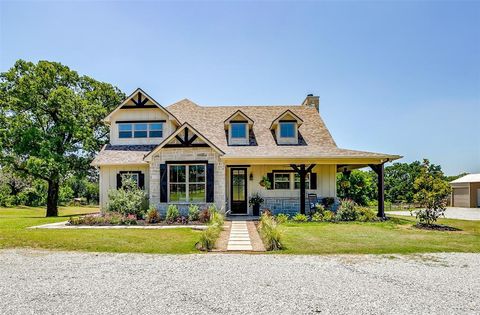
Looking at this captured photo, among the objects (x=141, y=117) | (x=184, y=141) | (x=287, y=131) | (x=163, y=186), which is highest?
(x=141, y=117)

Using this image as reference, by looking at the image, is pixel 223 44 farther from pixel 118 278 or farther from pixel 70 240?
pixel 118 278

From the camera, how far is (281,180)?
18.8 metres

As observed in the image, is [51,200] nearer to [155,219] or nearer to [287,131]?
[155,219]

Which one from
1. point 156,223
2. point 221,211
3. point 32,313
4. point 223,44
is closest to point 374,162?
point 221,211

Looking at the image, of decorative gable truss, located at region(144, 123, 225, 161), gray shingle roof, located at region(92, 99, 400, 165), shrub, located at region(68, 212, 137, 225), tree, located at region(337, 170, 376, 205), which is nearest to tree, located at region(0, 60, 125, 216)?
gray shingle roof, located at region(92, 99, 400, 165)

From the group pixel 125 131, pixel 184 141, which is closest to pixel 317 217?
pixel 184 141

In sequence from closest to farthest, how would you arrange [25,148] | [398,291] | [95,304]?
[95,304] < [398,291] < [25,148]

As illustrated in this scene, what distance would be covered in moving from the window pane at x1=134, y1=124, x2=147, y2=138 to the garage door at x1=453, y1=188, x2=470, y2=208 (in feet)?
94.4

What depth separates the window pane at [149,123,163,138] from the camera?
19688mm

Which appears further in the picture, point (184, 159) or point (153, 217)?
point (184, 159)

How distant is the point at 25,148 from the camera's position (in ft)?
66.7

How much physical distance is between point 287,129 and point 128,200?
10079 mm

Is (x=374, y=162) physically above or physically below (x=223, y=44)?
below

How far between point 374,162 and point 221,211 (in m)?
8.40
